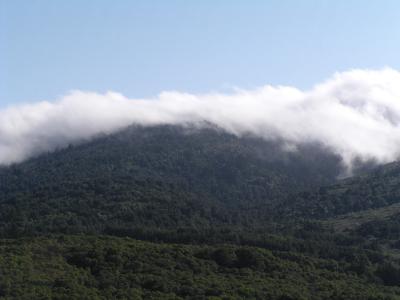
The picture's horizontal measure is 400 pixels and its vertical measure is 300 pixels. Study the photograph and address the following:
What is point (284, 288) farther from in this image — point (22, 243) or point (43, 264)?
point (22, 243)

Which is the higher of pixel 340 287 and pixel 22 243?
pixel 22 243

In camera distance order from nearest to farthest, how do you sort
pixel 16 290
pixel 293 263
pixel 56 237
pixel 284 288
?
pixel 16 290 → pixel 284 288 → pixel 293 263 → pixel 56 237

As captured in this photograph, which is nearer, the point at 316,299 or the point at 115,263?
the point at 316,299

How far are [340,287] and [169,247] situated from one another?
38.2 m

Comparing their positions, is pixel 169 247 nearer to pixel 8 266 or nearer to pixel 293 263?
pixel 293 263

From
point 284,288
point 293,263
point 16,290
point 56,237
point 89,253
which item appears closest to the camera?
point 16,290

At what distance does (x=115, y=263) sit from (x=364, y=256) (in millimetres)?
67673

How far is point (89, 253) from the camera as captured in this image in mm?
131125

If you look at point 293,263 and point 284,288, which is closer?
point 284,288

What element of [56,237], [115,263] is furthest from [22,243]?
[115,263]

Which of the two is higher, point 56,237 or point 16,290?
point 56,237

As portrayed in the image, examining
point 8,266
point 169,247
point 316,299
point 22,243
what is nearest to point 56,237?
point 22,243

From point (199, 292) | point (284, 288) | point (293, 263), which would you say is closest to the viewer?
point (199, 292)

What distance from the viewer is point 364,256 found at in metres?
164
